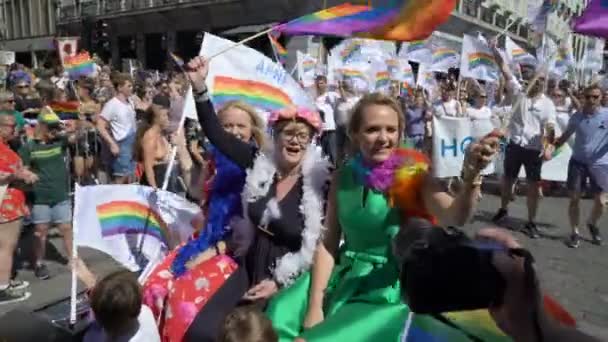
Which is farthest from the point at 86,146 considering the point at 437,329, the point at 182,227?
the point at 437,329

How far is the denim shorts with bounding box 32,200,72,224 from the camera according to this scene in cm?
502

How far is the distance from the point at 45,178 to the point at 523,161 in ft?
16.7

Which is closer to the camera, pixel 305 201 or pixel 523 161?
pixel 305 201

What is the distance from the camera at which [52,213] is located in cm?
510

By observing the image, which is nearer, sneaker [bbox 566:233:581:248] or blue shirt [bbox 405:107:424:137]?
sneaker [bbox 566:233:581:248]

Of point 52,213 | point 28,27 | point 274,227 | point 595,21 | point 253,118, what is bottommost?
point 52,213

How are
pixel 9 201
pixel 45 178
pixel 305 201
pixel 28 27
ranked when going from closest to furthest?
pixel 305 201, pixel 9 201, pixel 45 178, pixel 28 27

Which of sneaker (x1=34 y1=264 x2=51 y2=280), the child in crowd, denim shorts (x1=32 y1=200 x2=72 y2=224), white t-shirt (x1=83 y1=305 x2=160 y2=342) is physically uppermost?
the child in crowd

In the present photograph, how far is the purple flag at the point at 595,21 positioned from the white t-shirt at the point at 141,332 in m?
2.07

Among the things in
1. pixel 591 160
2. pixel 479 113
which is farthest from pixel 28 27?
pixel 591 160

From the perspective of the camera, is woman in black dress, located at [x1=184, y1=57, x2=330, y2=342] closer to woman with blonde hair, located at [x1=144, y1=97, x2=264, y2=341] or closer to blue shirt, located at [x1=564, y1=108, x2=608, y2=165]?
woman with blonde hair, located at [x1=144, y1=97, x2=264, y2=341]

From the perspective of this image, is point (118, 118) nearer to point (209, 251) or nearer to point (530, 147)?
point (209, 251)

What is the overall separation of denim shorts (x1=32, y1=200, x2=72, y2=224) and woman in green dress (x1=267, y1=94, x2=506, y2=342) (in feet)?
10.9

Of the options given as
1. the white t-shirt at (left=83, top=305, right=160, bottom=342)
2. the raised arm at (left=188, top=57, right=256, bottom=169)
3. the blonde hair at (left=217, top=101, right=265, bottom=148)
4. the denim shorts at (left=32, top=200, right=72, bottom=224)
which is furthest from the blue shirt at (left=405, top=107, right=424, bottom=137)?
the white t-shirt at (left=83, top=305, right=160, bottom=342)
